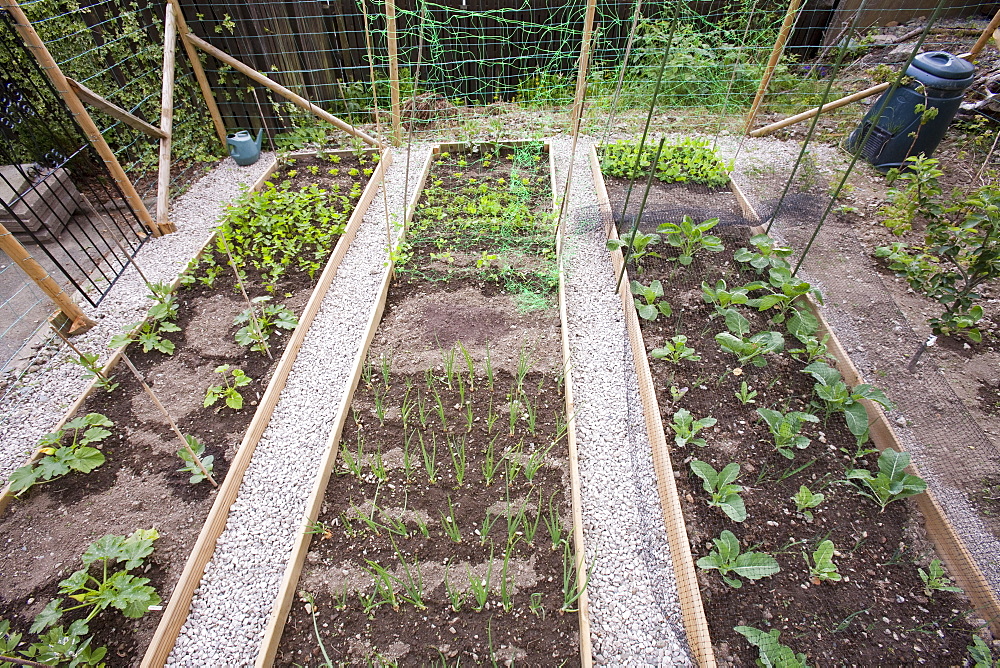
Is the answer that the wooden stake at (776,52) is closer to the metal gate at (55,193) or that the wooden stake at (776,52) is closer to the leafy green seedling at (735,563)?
the leafy green seedling at (735,563)

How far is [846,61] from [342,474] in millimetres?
7545

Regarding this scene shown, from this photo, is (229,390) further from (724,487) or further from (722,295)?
(722,295)

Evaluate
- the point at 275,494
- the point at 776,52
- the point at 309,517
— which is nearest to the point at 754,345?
the point at 309,517

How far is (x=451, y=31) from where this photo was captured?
5578 mm

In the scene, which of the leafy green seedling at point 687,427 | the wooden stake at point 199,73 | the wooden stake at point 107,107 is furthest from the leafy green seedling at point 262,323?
the wooden stake at point 199,73

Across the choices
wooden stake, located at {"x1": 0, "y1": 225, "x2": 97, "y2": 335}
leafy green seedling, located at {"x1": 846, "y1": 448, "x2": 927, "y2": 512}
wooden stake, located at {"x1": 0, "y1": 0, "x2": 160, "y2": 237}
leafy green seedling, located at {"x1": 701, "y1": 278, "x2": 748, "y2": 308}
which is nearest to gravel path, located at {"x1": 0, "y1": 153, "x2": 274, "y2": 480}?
wooden stake, located at {"x1": 0, "y1": 225, "x2": 97, "y2": 335}

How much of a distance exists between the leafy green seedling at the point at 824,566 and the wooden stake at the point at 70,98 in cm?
463

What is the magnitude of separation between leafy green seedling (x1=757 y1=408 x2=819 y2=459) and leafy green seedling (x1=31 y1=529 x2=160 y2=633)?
264cm

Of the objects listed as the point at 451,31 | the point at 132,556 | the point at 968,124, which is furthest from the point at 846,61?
the point at 132,556

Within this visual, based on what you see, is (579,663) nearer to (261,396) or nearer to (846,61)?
(261,396)

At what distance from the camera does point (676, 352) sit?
254cm

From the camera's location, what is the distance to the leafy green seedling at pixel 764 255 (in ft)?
9.60

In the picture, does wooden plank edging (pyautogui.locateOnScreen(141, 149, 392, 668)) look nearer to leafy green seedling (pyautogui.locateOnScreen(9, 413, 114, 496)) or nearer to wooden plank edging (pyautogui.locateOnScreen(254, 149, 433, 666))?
wooden plank edging (pyautogui.locateOnScreen(254, 149, 433, 666))

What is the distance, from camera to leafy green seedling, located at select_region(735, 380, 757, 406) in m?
2.33
